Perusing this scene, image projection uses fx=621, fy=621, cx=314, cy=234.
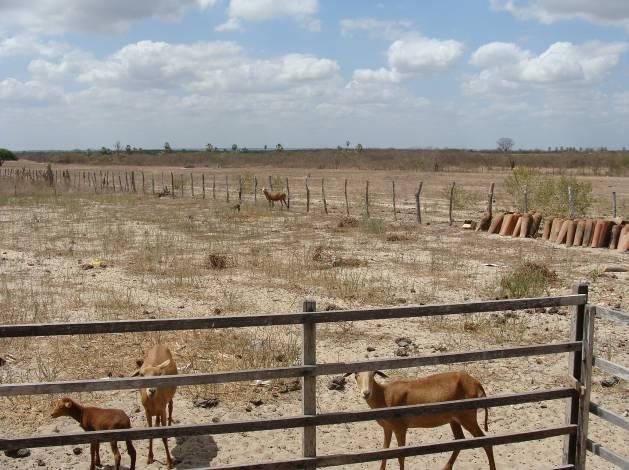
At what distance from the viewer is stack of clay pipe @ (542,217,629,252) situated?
17.6 meters

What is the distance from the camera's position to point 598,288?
13000mm

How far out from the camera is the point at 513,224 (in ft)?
66.8

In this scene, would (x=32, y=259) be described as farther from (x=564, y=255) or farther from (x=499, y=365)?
(x=564, y=255)

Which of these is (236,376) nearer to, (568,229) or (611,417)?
(611,417)

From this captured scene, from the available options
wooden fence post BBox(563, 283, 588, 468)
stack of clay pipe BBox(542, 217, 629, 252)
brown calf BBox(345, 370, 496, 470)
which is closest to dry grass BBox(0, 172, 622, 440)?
stack of clay pipe BBox(542, 217, 629, 252)

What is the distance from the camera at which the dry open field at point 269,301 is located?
6.54 metres

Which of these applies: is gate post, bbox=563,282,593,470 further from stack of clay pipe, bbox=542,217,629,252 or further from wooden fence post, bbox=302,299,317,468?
A: stack of clay pipe, bbox=542,217,629,252

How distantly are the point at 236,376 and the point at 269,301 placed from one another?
7.85 metres

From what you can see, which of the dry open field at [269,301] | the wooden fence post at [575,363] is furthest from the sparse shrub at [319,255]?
the wooden fence post at [575,363]

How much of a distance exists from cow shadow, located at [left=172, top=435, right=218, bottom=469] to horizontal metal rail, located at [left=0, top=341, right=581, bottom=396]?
78.8 inches

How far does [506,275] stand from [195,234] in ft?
36.0

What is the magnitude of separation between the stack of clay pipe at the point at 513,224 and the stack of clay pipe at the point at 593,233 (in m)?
0.85

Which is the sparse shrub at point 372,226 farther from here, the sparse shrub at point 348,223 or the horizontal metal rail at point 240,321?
the horizontal metal rail at point 240,321

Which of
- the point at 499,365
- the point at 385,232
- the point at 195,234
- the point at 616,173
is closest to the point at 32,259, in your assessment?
the point at 195,234
